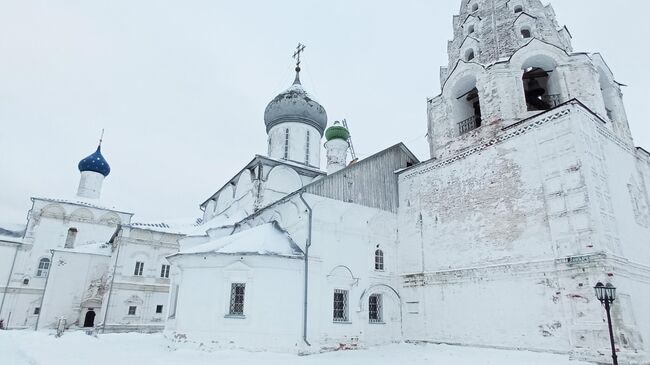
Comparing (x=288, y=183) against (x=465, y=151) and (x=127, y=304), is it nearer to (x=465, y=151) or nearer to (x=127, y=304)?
(x=465, y=151)

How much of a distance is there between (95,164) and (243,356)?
80.0 ft

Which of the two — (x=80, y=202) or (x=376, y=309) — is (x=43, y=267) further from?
(x=376, y=309)

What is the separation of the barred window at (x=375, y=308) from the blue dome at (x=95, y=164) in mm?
24738

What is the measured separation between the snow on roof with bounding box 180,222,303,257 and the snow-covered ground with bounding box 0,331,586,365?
2.81 metres

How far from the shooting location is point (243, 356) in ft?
33.3

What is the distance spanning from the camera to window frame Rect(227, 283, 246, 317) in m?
11.2

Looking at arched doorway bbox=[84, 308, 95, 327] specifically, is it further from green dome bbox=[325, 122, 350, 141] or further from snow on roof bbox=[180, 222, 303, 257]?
green dome bbox=[325, 122, 350, 141]

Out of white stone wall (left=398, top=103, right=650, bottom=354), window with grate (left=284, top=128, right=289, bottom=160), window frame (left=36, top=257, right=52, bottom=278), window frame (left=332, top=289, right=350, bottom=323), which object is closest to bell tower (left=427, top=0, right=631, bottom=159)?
white stone wall (left=398, top=103, right=650, bottom=354)

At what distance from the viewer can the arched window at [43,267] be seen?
24.2m

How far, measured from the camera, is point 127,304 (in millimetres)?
22078

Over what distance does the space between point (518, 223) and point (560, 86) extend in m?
4.41

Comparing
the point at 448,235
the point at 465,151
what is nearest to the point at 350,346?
the point at 448,235

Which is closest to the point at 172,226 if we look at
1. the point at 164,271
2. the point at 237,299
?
the point at 164,271

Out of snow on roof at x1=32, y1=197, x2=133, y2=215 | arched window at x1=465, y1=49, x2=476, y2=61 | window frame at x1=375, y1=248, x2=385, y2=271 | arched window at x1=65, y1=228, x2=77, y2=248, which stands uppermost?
arched window at x1=465, y1=49, x2=476, y2=61
